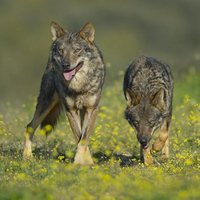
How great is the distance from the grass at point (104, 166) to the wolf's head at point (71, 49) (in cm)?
119

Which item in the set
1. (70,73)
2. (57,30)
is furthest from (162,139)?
(57,30)

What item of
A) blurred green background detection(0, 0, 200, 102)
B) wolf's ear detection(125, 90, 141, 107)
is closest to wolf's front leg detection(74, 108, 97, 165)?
wolf's ear detection(125, 90, 141, 107)

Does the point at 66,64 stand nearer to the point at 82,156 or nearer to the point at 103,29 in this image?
the point at 82,156

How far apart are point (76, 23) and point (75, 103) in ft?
92.1

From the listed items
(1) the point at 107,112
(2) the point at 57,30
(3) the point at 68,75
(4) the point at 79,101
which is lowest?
(1) the point at 107,112

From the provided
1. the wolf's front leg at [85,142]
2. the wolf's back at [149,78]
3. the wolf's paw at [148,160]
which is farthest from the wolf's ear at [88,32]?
the wolf's paw at [148,160]

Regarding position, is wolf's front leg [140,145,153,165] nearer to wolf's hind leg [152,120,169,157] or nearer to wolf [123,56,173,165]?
wolf [123,56,173,165]

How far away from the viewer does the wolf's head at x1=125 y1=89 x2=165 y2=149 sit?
11305mm

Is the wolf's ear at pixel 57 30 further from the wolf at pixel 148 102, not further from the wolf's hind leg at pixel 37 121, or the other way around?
the wolf at pixel 148 102

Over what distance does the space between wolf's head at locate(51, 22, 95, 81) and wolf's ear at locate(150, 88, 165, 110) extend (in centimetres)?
122

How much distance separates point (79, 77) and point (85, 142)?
38.4 inches

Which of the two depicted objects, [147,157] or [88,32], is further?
[88,32]

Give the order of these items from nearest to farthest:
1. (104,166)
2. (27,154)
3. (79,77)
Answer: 1. (104,166)
2. (79,77)
3. (27,154)

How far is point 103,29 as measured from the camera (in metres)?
40.2
